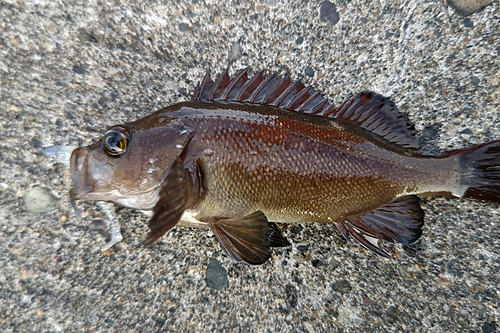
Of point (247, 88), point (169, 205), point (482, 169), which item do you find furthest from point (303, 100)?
point (482, 169)

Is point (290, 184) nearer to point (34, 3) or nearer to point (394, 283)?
point (394, 283)

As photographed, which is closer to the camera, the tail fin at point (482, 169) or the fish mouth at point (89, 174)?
the fish mouth at point (89, 174)

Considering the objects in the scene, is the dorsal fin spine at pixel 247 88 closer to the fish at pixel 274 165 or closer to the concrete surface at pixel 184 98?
the fish at pixel 274 165

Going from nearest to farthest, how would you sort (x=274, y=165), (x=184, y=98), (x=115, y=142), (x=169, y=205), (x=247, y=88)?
(x=169, y=205)
(x=115, y=142)
(x=274, y=165)
(x=247, y=88)
(x=184, y=98)

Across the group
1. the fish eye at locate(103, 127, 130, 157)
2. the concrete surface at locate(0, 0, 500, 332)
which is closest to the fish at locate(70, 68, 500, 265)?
the fish eye at locate(103, 127, 130, 157)

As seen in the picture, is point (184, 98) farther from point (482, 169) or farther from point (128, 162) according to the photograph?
point (482, 169)

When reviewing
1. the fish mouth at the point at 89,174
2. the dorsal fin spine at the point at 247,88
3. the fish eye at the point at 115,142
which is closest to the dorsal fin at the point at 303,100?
the dorsal fin spine at the point at 247,88

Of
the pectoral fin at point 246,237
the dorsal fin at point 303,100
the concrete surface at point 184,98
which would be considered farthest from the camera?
the concrete surface at point 184,98
